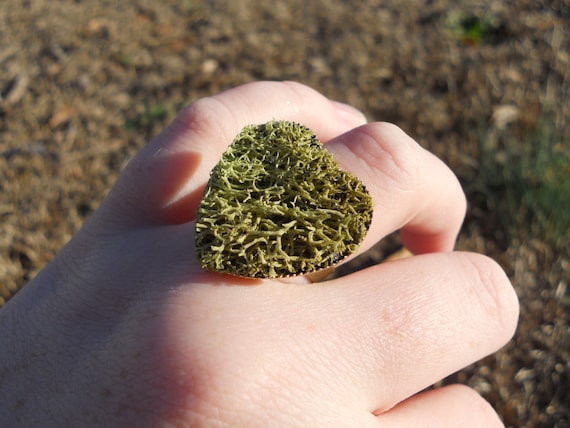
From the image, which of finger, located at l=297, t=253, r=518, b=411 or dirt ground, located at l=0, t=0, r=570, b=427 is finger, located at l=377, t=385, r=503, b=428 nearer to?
finger, located at l=297, t=253, r=518, b=411

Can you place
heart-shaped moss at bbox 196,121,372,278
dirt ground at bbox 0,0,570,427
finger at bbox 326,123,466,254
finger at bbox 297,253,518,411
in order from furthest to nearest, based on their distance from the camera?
dirt ground at bbox 0,0,570,427
finger at bbox 326,123,466,254
finger at bbox 297,253,518,411
heart-shaped moss at bbox 196,121,372,278

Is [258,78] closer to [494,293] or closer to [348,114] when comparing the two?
[348,114]

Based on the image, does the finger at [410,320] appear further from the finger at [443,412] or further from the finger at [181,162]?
the finger at [181,162]

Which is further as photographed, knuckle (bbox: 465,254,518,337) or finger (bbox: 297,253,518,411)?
knuckle (bbox: 465,254,518,337)

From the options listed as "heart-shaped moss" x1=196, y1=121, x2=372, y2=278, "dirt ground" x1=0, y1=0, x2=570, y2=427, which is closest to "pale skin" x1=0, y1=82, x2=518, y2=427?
"heart-shaped moss" x1=196, y1=121, x2=372, y2=278

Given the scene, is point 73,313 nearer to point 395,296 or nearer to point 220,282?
point 220,282

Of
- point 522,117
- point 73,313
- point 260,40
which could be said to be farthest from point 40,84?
point 522,117

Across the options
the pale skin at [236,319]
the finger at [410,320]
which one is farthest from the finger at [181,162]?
the finger at [410,320]
